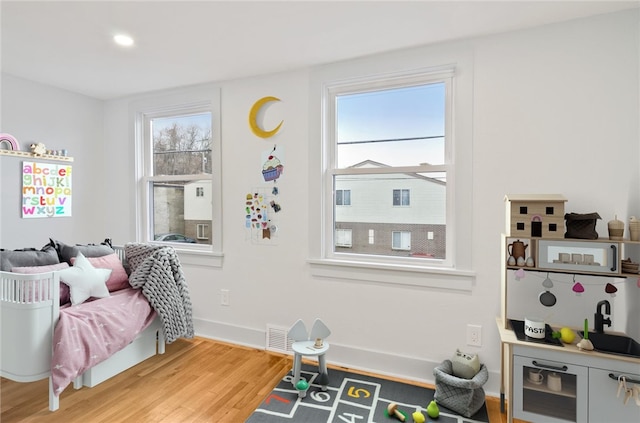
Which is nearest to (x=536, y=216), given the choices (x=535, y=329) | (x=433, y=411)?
(x=535, y=329)

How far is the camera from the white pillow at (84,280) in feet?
7.46

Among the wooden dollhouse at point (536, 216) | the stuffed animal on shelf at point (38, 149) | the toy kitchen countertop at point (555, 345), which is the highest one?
the stuffed animal on shelf at point (38, 149)

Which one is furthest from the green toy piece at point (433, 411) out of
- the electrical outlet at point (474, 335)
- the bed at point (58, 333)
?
the bed at point (58, 333)

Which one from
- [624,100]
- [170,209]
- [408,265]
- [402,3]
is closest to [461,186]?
[408,265]

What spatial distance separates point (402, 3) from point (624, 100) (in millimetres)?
1373

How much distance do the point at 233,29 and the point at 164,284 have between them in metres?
1.90

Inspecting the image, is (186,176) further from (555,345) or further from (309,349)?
(555,345)

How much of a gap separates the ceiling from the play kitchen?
1091mm

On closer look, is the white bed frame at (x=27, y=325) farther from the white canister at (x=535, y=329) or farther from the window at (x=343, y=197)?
the white canister at (x=535, y=329)

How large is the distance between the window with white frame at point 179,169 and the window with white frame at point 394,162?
3.84ft

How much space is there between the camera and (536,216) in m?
1.84

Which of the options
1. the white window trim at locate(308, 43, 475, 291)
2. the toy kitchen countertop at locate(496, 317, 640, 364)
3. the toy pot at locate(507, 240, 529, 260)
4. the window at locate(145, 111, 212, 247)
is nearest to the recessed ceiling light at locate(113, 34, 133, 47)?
the window at locate(145, 111, 212, 247)

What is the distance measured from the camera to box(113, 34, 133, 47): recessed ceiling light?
222cm

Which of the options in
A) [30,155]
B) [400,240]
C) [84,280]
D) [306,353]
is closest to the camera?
[306,353]
